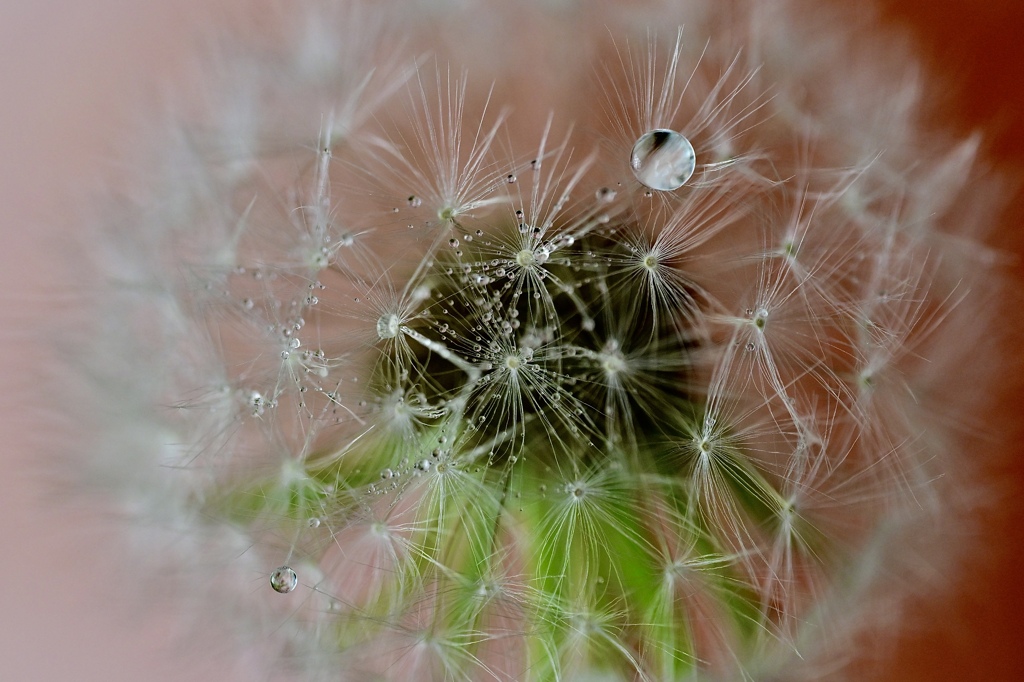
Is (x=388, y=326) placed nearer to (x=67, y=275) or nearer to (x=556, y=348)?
(x=556, y=348)

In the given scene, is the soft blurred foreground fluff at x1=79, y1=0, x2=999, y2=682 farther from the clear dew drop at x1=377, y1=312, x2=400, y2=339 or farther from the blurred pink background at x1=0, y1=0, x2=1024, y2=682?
the blurred pink background at x1=0, y1=0, x2=1024, y2=682

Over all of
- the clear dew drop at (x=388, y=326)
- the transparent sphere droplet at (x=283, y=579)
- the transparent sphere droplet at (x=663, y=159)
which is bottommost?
the transparent sphere droplet at (x=283, y=579)

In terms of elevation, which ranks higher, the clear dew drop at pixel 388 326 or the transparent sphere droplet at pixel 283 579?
the clear dew drop at pixel 388 326

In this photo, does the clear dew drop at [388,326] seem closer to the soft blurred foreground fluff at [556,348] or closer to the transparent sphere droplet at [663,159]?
the soft blurred foreground fluff at [556,348]

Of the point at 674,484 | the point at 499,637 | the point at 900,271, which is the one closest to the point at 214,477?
the point at 499,637

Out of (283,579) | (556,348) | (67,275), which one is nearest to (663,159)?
(556,348)

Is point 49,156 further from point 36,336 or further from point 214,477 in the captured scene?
point 214,477

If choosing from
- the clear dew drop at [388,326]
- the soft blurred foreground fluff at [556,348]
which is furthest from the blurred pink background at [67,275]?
the clear dew drop at [388,326]

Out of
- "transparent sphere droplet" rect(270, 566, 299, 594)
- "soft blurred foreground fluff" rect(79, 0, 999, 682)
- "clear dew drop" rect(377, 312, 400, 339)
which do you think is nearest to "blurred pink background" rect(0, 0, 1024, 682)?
"soft blurred foreground fluff" rect(79, 0, 999, 682)
